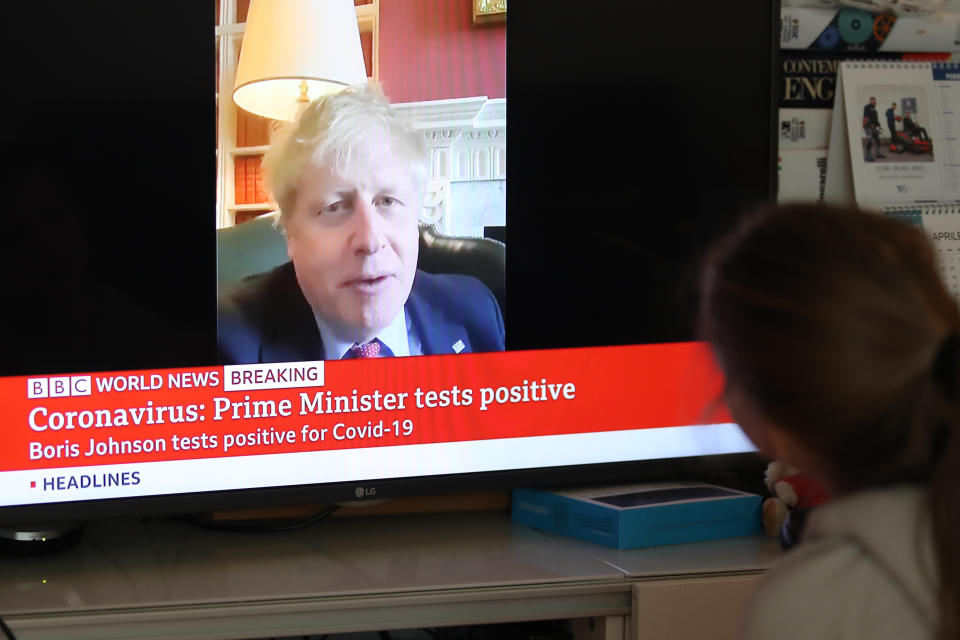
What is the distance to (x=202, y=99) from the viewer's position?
60.4 inches

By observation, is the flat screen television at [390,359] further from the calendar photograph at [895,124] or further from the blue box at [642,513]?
the calendar photograph at [895,124]

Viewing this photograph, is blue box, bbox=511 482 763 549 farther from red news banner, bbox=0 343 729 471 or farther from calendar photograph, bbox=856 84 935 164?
calendar photograph, bbox=856 84 935 164

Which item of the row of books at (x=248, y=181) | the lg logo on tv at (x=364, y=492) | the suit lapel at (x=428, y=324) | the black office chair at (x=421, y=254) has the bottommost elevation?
the lg logo on tv at (x=364, y=492)

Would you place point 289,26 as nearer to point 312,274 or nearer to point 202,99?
point 202,99

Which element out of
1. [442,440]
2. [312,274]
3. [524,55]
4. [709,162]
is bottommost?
[442,440]

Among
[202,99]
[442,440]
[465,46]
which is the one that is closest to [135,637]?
[442,440]

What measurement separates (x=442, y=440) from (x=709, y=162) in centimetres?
74

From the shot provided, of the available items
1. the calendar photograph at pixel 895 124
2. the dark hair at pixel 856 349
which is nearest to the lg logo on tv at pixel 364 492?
the dark hair at pixel 856 349

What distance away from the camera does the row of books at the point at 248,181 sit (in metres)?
1.55

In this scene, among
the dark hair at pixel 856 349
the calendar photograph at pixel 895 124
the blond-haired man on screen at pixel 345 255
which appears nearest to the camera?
the dark hair at pixel 856 349

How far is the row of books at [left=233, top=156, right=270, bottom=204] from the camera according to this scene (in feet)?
5.08

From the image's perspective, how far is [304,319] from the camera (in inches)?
63.7

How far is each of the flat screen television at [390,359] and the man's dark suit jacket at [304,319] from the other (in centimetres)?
3

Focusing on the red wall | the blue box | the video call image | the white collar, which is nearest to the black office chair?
the video call image
